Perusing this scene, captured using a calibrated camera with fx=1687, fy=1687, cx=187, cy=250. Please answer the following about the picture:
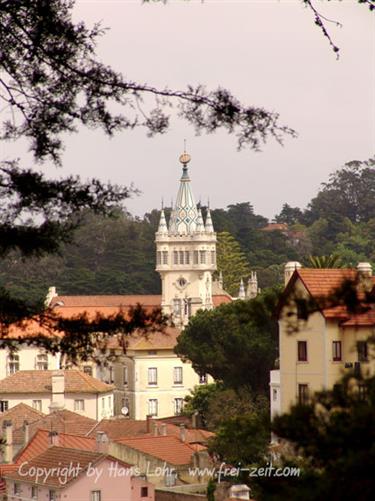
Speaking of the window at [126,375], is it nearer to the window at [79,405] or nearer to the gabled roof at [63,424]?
the window at [79,405]

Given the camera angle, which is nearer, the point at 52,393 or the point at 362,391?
the point at 362,391

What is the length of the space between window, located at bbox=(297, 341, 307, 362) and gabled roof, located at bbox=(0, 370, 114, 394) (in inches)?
1363

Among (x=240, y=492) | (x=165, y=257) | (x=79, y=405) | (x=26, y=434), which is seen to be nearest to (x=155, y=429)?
(x=26, y=434)

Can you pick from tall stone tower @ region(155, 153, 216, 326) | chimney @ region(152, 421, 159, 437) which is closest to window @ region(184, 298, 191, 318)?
tall stone tower @ region(155, 153, 216, 326)

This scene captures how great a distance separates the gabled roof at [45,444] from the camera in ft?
146

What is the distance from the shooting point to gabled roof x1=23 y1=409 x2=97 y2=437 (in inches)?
2094

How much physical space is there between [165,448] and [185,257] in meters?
55.3

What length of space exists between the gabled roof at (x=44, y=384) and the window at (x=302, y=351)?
3462cm

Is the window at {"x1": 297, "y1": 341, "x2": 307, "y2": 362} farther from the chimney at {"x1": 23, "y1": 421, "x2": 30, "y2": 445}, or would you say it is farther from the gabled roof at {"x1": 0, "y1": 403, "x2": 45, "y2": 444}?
the gabled roof at {"x1": 0, "y1": 403, "x2": 45, "y2": 444}

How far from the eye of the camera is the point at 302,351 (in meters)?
36.7

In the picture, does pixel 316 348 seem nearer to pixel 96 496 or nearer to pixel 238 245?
pixel 96 496

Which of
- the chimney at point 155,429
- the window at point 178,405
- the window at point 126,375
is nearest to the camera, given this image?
the chimney at point 155,429

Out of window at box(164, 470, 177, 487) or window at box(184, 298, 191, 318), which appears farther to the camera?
window at box(184, 298, 191, 318)

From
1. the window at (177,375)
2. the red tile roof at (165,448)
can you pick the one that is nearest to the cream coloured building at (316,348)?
the red tile roof at (165,448)
